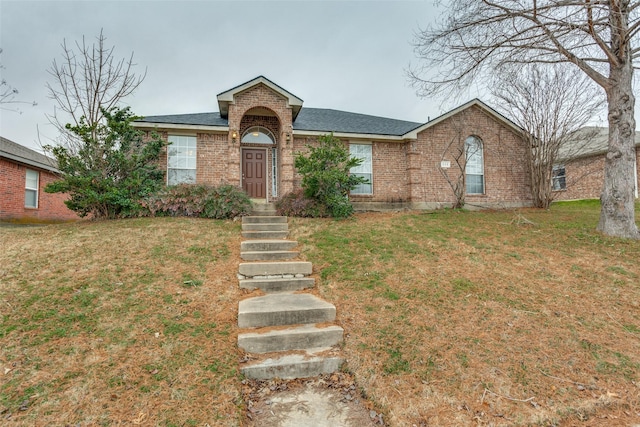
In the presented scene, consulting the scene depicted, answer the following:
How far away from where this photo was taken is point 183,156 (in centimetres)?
1111

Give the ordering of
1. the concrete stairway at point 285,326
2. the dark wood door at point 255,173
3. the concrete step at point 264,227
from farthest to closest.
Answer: the dark wood door at point 255,173 → the concrete step at point 264,227 → the concrete stairway at point 285,326

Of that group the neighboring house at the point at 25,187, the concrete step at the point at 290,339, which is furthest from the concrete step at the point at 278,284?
the neighboring house at the point at 25,187

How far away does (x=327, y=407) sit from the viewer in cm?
272

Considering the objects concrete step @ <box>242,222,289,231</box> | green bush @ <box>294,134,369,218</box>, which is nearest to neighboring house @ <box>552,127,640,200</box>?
green bush @ <box>294,134,369,218</box>

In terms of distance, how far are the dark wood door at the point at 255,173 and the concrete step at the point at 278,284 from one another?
748 cm

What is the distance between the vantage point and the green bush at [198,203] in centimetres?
883

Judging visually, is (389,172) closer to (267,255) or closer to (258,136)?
(258,136)

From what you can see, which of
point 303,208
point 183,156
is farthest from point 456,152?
point 183,156

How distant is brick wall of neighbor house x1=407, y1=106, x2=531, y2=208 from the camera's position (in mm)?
12602

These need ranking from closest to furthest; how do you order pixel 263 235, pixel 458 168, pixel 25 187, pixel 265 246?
1. pixel 265 246
2. pixel 263 235
3. pixel 458 168
4. pixel 25 187

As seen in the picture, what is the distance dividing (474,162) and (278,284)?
11792mm

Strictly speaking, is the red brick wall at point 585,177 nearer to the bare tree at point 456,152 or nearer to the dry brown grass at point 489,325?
the bare tree at point 456,152

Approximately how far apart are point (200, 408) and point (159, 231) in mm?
5333

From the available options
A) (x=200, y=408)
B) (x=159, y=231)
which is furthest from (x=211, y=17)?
(x=200, y=408)
